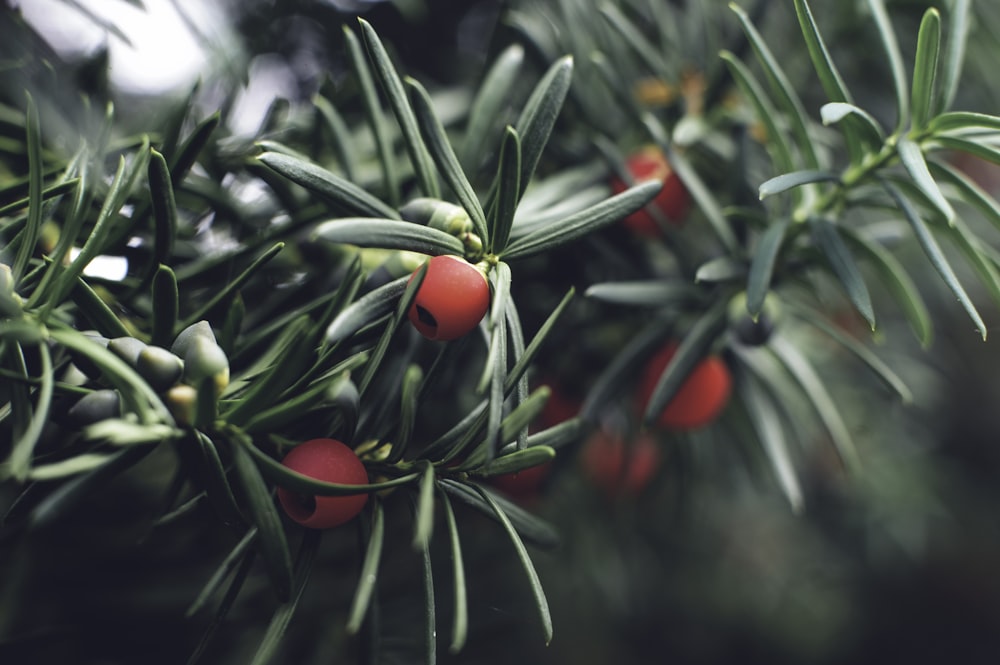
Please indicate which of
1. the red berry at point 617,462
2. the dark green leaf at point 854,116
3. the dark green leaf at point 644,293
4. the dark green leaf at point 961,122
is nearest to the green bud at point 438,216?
the dark green leaf at point 644,293

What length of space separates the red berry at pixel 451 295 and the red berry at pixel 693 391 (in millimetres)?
280

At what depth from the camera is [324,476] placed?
395mm

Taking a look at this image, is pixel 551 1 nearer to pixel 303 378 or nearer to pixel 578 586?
pixel 303 378

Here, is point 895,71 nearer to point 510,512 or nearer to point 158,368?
point 510,512

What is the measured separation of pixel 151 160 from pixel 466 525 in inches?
24.7

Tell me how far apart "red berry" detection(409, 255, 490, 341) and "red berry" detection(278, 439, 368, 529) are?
0.09m

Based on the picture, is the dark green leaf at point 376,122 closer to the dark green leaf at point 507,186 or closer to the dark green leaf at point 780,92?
the dark green leaf at point 507,186

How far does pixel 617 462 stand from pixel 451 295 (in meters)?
0.56

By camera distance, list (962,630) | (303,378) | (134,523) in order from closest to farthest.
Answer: (303,378) < (134,523) < (962,630)

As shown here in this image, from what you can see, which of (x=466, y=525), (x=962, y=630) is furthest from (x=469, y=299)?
(x=962, y=630)

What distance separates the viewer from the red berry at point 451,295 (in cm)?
40

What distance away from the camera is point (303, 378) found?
1.29ft

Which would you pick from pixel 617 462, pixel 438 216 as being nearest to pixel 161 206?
pixel 438 216

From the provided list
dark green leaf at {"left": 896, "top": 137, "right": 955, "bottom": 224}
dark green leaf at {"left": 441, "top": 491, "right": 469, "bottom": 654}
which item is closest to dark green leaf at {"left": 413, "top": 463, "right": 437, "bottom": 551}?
dark green leaf at {"left": 441, "top": 491, "right": 469, "bottom": 654}
